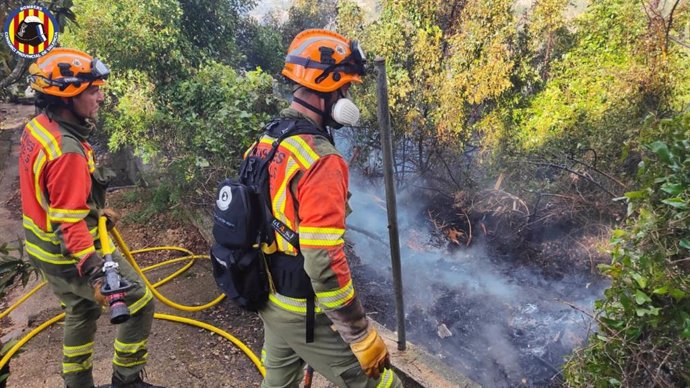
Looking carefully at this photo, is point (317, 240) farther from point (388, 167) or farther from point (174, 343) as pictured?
→ point (174, 343)

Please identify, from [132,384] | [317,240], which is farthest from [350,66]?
[132,384]

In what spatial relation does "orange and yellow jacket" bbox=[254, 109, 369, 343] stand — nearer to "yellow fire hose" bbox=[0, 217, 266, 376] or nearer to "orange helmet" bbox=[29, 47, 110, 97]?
"yellow fire hose" bbox=[0, 217, 266, 376]

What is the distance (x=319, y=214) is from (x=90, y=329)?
6.97 feet

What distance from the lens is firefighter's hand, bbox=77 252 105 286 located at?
2586mm

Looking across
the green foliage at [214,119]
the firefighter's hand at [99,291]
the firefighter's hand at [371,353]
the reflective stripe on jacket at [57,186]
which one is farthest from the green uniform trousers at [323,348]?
the green foliage at [214,119]

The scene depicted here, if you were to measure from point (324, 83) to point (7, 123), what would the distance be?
49.6 feet

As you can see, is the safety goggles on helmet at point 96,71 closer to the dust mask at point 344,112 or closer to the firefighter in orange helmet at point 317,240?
the firefighter in orange helmet at point 317,240

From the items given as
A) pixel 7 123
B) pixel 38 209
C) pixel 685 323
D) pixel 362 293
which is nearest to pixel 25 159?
pixel 38 209

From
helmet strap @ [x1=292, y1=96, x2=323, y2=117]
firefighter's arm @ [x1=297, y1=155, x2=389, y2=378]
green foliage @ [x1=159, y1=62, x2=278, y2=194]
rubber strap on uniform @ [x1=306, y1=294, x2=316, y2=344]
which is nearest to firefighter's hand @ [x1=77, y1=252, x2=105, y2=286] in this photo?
rubber strap on uniform @ [x1=306, y1=294, x2=316, y2=344]

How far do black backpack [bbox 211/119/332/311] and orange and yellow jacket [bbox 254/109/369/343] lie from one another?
5cm

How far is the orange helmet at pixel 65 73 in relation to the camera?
2.76 meters

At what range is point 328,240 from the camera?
192 cm

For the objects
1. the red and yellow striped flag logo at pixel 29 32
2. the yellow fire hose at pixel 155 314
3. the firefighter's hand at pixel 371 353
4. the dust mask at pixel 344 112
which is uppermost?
the red and yellow striped flag logo at pixel 29 32

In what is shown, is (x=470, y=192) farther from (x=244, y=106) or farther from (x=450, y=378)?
(x=450, y=378)
